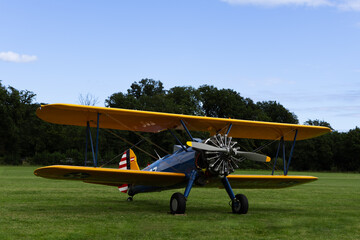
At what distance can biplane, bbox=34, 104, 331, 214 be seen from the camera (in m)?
9.48

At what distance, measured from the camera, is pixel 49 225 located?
759 centimetres

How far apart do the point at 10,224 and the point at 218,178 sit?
4806 mm

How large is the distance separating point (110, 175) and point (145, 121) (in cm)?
189

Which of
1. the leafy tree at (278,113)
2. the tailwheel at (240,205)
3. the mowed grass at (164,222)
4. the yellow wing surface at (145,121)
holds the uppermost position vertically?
the leafy tree at (278,113)

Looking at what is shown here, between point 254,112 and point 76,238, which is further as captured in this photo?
point 254,112

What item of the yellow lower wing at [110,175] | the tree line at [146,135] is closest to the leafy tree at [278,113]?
the tree line at [146,135]

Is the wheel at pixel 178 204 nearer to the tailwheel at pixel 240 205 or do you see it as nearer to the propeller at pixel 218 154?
the propeller at pixel 218 154

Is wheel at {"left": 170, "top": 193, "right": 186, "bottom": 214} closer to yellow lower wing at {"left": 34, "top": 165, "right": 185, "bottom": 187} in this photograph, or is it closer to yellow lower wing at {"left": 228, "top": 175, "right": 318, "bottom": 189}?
yellow lower wing at {"left": 34, "top": 165, "right": 185, "bottom": 187}

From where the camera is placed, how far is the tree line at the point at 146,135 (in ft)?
173

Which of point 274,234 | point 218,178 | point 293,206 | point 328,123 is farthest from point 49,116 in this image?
point 328,123

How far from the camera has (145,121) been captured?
36.4 feet

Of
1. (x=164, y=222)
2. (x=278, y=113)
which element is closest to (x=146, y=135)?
(x=278, y=113)

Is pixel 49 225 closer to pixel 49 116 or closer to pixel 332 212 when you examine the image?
pixel 49 116

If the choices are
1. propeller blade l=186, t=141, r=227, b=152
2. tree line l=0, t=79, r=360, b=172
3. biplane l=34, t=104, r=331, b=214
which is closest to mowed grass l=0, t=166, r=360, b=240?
biplane l=34, t=104, r=331, b=214
